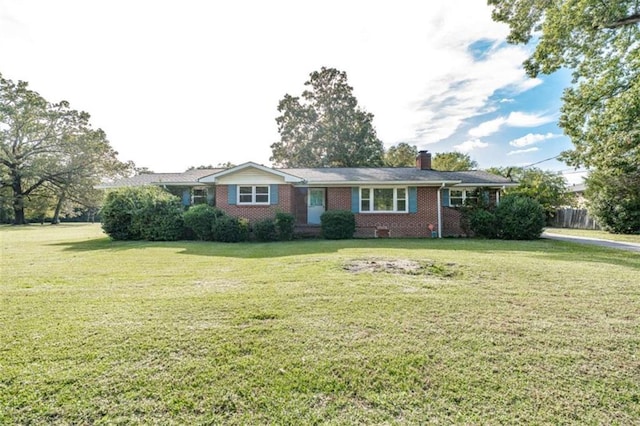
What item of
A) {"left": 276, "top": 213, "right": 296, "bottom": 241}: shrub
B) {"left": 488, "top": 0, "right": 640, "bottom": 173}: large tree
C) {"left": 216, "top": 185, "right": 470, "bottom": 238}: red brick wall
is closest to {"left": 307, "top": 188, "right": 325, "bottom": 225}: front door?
{"left": 216, "top": 185, "right": 470, "bottom": 238}: red brick wall

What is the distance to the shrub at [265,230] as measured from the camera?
553 inches

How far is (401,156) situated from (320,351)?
39.1 m

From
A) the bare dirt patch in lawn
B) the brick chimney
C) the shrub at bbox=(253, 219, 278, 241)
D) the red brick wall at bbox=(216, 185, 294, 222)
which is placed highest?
the brick chimney

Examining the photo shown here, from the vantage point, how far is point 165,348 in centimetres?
321

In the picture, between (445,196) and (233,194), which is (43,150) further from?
(445,196)

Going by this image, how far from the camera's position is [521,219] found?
14.6 metres

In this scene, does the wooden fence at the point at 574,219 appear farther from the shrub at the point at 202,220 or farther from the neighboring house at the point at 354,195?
the shrub at the point at 202,220

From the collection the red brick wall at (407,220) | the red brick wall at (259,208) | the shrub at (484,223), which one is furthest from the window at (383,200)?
the red brick wall at (259,208)

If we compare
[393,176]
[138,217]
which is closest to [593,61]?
[393,176]

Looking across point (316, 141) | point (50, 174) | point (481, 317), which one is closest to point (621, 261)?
point (481, 317)

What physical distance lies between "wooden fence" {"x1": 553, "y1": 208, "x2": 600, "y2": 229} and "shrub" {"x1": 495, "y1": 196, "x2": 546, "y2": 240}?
41.6 ft

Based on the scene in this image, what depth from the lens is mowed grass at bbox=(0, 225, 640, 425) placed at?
2375mm

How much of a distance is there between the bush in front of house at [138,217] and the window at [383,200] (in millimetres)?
8889

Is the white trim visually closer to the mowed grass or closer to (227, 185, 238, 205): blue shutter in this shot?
(227, 185, 238, 205): blue shutter
